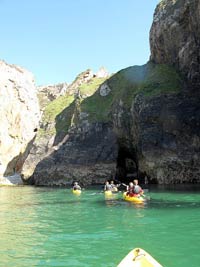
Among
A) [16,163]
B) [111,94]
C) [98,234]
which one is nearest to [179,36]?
[111,94]

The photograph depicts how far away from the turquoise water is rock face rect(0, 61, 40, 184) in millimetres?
53950

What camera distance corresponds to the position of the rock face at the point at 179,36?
51.0 meters

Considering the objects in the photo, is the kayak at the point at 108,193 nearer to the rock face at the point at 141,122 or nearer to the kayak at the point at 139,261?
the rock face at the point at 141,122

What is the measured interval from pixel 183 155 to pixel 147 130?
5.56 m

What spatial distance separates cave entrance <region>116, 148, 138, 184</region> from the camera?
6406 cm

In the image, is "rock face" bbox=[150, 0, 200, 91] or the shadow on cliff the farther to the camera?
the shadow on cliff

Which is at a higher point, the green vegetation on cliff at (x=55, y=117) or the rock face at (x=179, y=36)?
the rock face at (x=179, y=36)

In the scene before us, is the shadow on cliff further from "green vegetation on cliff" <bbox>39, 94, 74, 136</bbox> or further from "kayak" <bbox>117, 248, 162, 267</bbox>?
"kayak" <bbox>117, 248, 162, 267</bbox>

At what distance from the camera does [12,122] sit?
86.9 meters

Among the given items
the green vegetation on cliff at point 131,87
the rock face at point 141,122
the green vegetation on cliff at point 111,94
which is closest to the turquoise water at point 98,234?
the rock face at point 141,122

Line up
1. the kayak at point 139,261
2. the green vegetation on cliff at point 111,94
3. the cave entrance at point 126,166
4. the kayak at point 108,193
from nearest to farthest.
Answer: the kayak at point 139,261 < the kayak at point 108,193 < the green vegetation on cliff at point 111,94 < the cave entrance at point 126,166

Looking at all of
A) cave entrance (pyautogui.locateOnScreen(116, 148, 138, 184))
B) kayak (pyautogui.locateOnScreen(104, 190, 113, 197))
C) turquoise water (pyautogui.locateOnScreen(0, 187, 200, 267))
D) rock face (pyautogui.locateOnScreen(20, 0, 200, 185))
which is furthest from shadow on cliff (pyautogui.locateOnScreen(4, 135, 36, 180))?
turquoise water (pyautogui.locateOnScreen(0, 187, 200, 267))

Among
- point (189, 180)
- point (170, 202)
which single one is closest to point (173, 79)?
point (189, 180)

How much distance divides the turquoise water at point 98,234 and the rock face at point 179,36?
27.1 m
